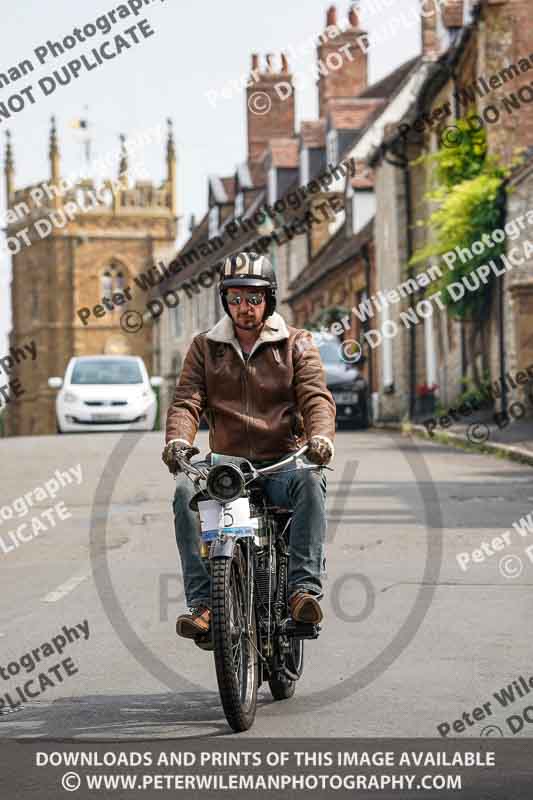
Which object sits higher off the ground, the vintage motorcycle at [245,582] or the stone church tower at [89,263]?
the stone church tower at [89,263]

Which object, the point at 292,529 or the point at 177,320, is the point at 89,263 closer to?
the point at 177,320

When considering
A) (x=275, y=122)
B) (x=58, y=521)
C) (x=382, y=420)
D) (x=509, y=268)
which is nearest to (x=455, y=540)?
(x=58, y=521)

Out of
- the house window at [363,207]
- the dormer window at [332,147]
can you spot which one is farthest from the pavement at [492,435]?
the dormer window at [332,147]

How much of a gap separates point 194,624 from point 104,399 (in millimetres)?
24696

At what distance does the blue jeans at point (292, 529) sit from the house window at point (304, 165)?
47.3 m

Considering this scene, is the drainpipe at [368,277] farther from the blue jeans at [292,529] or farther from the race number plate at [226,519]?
the race number plate at [226,519]

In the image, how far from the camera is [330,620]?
29.4 ft

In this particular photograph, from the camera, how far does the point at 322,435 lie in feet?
20.8

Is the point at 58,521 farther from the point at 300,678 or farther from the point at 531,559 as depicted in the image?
the point at 300,678

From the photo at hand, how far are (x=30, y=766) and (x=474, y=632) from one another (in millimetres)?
3476

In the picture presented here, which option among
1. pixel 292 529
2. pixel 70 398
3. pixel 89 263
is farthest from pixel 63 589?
pixel 89 263

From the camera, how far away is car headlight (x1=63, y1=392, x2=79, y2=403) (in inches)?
1210

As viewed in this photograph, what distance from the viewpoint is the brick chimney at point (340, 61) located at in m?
53.2

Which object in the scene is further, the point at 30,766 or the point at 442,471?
A: the point at 442,471
